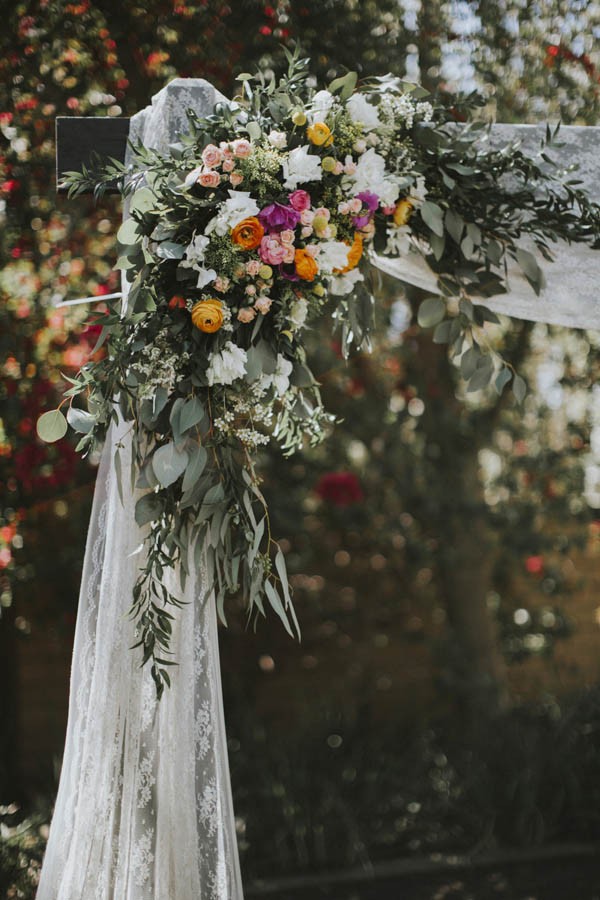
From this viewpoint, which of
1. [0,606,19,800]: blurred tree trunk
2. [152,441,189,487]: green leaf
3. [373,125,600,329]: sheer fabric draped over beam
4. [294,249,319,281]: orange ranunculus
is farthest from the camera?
[0,606,19,800]: blurred tree trunk

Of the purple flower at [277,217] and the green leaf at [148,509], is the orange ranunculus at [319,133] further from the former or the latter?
the green leaf at [148,509]

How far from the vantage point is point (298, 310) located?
1.89 meters

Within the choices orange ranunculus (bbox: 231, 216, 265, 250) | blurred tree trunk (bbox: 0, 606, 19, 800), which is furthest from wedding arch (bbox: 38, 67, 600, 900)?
blurred tree trunk (bbox: 0, 606, 19, 800)

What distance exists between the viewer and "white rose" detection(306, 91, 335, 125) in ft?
6.05

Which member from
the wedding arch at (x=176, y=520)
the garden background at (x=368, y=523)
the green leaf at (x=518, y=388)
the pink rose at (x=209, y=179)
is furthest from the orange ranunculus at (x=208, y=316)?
the garden background at (x=368, y=523)

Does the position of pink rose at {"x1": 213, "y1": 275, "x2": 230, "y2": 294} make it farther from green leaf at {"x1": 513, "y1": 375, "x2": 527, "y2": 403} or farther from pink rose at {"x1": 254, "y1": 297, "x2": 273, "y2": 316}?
green leaf at {"x1": 513, "y1": 375, "x2": 527, "y2": 403}

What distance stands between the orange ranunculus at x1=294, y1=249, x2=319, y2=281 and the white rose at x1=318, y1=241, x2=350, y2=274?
0.04 metres

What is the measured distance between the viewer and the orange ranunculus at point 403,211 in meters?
2.01

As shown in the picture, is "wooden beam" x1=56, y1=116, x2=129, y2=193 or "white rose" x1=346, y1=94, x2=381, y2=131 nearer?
"white rose" x1=346, y1=94, x2=381, y2=131

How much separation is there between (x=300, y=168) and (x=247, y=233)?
0.18 metres

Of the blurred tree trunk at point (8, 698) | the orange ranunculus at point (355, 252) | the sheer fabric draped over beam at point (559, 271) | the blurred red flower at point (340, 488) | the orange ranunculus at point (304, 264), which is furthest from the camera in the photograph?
the blurred red flower at point (340, 488)

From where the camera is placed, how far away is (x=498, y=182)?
2.13m

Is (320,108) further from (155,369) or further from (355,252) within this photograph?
(155,369)

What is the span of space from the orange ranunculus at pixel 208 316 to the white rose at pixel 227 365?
0.05 m
